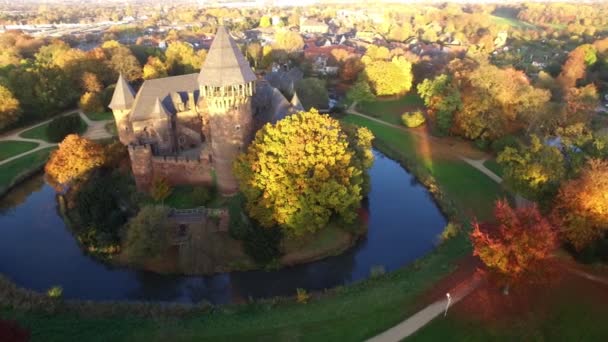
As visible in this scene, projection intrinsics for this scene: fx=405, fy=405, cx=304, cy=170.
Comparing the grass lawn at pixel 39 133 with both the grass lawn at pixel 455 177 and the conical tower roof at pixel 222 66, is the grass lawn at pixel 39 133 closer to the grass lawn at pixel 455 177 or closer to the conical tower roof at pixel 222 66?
the conical tower roof at pixel 222 66

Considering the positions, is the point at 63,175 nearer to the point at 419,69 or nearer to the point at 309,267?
the point at 309,267

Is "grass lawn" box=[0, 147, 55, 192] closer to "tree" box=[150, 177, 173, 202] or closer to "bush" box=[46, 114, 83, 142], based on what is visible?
"bush" box=[46, 114, 83, 142]

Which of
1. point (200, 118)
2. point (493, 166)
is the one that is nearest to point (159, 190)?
point (200, 118)

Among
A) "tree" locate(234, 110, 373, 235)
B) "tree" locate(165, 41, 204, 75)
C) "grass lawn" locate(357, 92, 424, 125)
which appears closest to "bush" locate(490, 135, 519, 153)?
"grass lawn" locate(357, 92, 424, 125)

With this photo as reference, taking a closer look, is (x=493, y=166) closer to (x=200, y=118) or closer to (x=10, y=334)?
(x=200, y=118)

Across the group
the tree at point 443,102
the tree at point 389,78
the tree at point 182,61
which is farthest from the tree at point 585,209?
the tree at point 182,61

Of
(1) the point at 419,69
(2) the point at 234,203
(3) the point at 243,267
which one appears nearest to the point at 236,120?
(2) the point at 234,203
